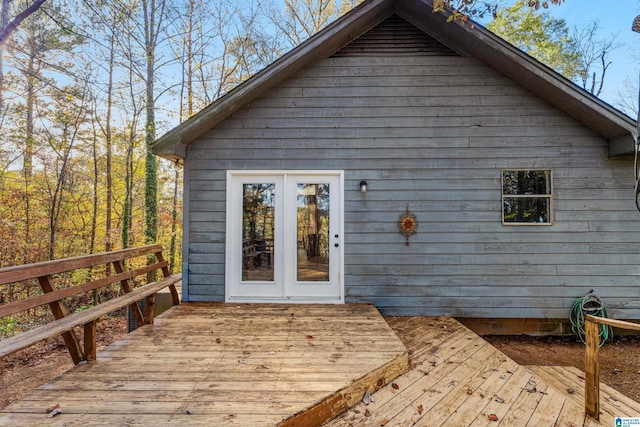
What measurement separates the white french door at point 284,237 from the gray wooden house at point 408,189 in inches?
0.8

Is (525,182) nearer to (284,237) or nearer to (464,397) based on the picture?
(464,397)

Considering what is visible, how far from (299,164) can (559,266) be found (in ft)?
13.3

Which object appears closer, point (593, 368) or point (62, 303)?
point (593, 368)

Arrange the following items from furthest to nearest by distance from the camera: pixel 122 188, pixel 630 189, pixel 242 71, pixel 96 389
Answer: pixel 242 71 < pixel 122 188 < pixel 630 189 < pixel 96 389

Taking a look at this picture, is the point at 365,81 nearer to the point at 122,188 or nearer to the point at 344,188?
the point at 344,188

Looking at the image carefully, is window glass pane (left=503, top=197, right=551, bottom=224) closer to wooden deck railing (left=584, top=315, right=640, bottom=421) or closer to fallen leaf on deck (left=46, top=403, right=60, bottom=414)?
wooden deck railing (left=584, top=315, right=640, bottom=421)

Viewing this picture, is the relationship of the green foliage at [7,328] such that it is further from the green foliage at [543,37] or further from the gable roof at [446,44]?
the green foliage at [543,37]

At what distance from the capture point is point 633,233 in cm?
434

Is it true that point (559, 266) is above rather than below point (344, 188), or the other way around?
below

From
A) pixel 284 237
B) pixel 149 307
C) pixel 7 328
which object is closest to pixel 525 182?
pixel 284 237

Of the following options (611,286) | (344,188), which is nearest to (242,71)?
(344,188)

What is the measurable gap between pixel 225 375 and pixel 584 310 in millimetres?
4814

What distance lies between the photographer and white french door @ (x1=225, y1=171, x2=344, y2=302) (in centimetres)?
457

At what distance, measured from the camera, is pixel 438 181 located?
4.52m
